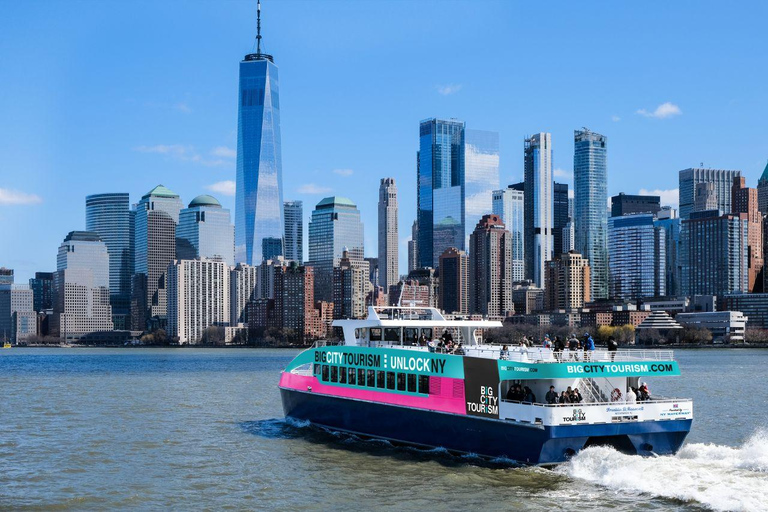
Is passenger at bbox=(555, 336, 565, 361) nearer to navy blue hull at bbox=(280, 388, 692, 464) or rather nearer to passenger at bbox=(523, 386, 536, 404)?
passenger at bbox=(523, 386, 536, 404)

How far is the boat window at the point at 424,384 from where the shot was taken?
32844mm

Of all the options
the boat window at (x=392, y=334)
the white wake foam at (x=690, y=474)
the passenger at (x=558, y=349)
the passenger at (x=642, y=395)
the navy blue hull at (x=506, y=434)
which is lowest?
the white wake foam at (x=690, y=474)

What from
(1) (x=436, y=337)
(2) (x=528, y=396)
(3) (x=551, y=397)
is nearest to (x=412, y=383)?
(1) (x=436, y=337)

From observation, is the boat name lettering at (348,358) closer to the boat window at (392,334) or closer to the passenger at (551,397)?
the boat window at (392,334)

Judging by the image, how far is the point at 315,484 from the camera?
97.2 feet

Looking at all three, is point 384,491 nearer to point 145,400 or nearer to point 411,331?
point 411,331

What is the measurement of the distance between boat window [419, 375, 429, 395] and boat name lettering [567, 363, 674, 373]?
551 cm

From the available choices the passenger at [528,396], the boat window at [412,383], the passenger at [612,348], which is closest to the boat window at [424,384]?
the boat window at [412,383]

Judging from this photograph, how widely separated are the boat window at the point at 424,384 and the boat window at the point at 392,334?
3.76 m

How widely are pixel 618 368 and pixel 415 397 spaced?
284 inches

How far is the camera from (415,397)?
33281mm

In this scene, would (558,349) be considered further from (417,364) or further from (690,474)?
(690,474)

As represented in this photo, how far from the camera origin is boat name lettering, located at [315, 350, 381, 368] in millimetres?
35438

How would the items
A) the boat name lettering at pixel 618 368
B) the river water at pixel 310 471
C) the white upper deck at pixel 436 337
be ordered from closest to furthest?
the river water at pixel 310 471 < the boat name lettering at pixel 618 368 < the white upper deck at pixel 436 337
